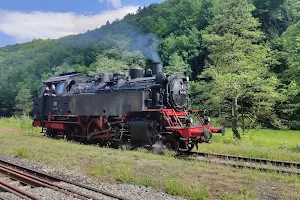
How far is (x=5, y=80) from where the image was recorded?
81188 mm

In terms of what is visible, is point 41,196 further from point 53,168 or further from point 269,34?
point 269,34

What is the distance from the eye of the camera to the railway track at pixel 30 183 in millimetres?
7047

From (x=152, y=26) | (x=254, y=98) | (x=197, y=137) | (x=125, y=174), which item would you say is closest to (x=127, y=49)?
(x=152, y=26)

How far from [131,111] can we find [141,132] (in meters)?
1.26

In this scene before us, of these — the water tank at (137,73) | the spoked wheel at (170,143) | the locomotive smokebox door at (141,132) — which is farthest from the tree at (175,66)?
the spoked wheel at (170,143)

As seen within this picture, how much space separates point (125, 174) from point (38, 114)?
13.0 metres

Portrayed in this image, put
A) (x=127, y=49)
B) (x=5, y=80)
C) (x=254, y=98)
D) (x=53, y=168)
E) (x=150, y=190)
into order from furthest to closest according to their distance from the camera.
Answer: (x=5, y=80) < (x=127, y=49) < (x=254, y=98) < (x=53, y=168) < (x=150, y=190)

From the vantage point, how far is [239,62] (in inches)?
706

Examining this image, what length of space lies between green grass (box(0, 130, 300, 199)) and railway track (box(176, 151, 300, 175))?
679 millimetres

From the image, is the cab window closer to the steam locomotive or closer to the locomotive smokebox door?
the steam locomotive

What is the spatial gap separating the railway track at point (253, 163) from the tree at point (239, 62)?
17.2 feet

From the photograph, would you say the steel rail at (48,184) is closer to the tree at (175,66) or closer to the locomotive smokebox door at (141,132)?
the locomotive smokebox door at (141,132)

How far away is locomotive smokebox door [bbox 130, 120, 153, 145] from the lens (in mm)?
13203

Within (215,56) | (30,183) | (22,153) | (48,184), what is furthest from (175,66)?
(48,184)
